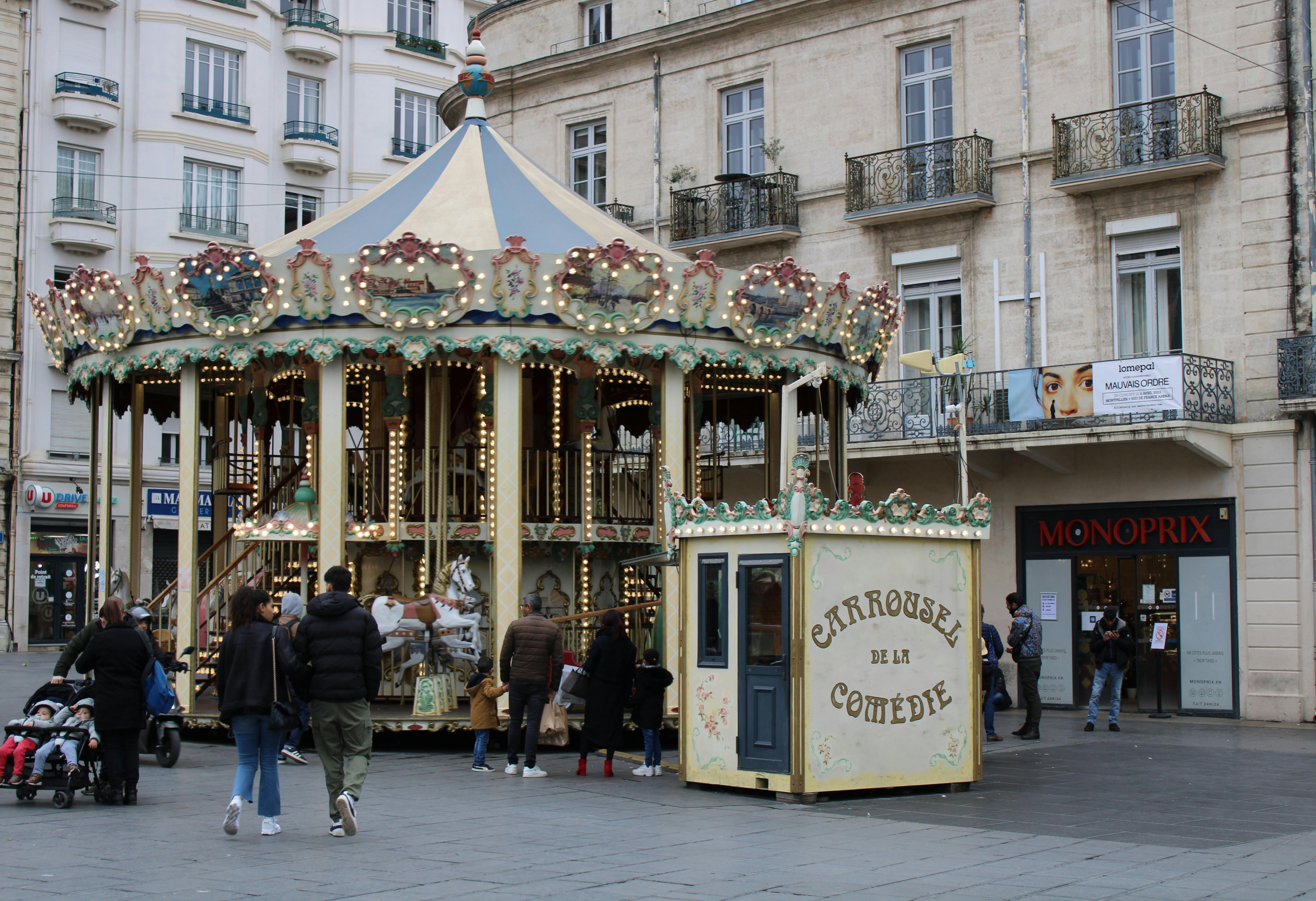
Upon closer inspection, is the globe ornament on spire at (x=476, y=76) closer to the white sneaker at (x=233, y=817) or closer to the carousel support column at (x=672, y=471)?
the carousel support column at (x=672, y=471)

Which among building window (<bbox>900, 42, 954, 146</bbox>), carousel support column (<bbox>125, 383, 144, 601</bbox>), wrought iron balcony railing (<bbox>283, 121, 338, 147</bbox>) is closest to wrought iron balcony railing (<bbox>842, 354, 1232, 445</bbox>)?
building window (<bbox>900, 42, 954, 146</bbox>)

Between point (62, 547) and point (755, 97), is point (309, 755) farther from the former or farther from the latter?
point (62, 547)

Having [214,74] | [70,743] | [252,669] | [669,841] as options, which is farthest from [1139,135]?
[214,74]

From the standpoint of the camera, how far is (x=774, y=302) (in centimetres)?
1681

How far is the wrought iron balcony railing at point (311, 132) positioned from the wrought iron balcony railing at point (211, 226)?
129 inches

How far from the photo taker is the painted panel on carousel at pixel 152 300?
16.3 m

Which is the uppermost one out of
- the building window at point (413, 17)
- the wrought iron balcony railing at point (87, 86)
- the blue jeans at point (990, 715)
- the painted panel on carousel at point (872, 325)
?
the building window at point (413, 17)

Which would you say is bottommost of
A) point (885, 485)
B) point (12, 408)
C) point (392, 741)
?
point (392, 741)

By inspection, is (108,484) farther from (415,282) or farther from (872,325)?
(872,325)

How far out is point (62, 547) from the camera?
3741cm

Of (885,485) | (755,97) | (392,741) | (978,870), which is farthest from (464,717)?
(755,97)

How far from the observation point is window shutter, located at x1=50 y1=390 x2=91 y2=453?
37.2 m

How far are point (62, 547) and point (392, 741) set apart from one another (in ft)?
78.3

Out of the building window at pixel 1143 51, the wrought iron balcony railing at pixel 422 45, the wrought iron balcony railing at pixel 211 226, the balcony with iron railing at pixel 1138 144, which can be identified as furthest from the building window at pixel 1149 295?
the wrought iron balcony railing at pixel 422 45
